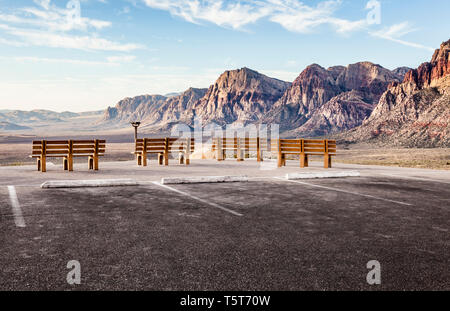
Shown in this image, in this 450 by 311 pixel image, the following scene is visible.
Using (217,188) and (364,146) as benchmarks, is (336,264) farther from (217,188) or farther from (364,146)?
(364,146)

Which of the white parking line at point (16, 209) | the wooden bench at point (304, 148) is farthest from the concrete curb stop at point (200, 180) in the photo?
the wooden bench at point (304, 148)

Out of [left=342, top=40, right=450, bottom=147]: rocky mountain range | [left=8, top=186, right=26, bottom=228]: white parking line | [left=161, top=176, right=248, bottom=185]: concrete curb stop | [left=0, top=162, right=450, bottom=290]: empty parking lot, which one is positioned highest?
[left=342, top=40, right=450, bottom=147]: rocky mountain range

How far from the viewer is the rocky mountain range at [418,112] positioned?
353ft

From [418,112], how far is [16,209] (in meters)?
136

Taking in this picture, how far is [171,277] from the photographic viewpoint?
A: 13.8ft

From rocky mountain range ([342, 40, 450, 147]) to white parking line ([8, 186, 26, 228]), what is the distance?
356 feet

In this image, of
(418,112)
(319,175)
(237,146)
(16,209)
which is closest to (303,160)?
(319,175)

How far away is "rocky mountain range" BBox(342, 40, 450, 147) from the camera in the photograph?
108m

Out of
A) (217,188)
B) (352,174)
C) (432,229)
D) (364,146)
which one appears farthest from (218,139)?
(364,146)

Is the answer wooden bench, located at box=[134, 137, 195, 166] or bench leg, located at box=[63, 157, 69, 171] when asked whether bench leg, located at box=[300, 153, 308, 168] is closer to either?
wooden bench, located at box=[134, 137, 195, 166]

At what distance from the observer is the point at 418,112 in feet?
408

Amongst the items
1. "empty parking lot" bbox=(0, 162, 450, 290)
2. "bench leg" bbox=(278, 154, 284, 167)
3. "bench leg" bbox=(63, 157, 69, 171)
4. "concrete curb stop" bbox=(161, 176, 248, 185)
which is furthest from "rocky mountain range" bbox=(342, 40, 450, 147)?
"empty parking lot" bbox=(0, 162, 450, 290)
